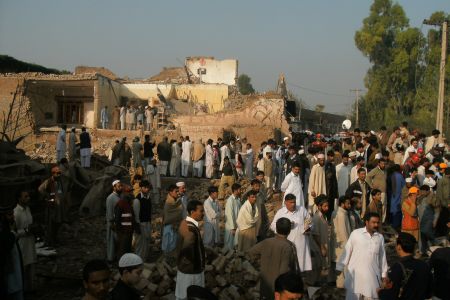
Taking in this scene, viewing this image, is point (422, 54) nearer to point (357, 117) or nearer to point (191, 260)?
point (357, 117)

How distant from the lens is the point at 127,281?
180 inches

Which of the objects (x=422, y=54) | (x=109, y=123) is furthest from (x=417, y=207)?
(x=422, y=54)

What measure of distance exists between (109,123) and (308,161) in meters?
17.2

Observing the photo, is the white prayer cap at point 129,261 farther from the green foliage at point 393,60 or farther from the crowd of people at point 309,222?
the green foliage at point 393,60

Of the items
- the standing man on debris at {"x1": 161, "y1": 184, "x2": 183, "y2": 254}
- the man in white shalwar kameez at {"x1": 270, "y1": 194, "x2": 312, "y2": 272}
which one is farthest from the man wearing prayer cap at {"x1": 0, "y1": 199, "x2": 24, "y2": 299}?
the standing man on debris at {"x1": 161, "y1": 184, "x2": 183, "y2": 254}

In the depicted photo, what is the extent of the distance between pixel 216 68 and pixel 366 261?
122 ft

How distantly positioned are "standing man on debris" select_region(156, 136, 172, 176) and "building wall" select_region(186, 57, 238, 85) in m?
23.8

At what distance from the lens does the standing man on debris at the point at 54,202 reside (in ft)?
35.5

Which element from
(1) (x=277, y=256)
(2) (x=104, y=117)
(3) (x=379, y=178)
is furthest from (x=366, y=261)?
(2) (x=104, y=117)

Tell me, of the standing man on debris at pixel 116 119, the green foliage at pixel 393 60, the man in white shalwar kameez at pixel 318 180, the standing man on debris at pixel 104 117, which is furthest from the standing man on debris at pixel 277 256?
the green foliage at pixel 393 60

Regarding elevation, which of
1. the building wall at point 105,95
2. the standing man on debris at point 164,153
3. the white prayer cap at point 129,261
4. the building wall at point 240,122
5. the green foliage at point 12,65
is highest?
the green foliage at point 12,65

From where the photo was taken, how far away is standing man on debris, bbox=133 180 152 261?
9.78 metres

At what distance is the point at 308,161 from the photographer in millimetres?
13391

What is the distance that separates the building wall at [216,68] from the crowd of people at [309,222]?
86.5 feet
